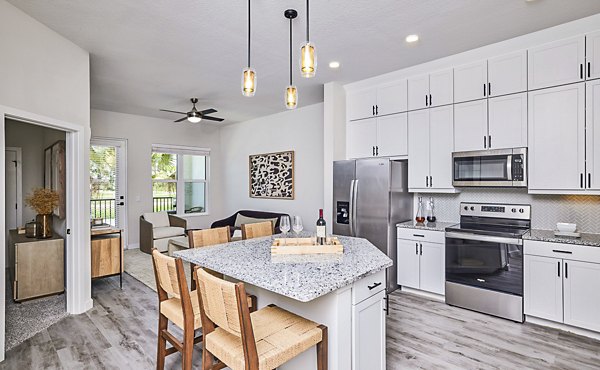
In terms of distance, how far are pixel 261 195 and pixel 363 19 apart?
4715 mm

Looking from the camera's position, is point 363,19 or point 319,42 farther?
point 319,42

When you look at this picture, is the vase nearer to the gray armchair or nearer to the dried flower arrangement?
the dried flower arrangement

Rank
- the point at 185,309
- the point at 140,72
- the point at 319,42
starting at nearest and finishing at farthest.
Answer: the point at 185,309
the point at 319,42
the point at 140,72

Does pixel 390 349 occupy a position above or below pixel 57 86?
below

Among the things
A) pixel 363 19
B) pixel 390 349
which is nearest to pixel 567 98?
pixel 363 19

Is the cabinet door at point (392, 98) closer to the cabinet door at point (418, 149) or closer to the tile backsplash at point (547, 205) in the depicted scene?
the cabinet door at point (418, 149)

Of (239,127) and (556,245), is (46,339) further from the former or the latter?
(239,127)

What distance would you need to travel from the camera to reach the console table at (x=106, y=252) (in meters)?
3.96

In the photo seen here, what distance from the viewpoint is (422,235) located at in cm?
386


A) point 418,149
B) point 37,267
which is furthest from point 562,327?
point 37,267

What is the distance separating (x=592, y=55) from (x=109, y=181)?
24.9 ft

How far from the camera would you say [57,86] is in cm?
319

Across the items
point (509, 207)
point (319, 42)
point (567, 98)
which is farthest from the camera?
point (509, 207)

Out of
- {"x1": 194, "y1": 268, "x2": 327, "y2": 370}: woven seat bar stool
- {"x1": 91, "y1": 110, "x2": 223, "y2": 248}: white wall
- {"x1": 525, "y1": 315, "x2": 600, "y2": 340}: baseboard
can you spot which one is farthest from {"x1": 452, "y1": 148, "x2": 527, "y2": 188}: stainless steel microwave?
{"x1": 91, "y1": 110, "x2": 223, "y2": 248}: white wall
